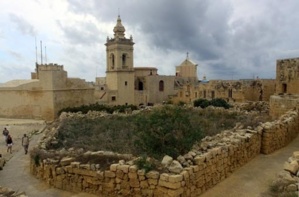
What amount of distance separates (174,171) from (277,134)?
15.7ft

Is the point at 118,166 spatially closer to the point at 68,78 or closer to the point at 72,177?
the point at 72,177

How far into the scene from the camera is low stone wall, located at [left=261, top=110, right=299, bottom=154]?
8.47 metres

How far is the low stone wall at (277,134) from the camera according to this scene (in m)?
8.47

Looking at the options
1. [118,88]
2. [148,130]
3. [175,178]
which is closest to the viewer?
[175,178]

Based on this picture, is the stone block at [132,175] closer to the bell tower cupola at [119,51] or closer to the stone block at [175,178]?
the stone block at [175,178]

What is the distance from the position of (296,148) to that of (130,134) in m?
6.68

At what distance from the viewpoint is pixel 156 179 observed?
5465 millimetres

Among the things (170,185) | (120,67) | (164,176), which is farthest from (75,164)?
(120,67)

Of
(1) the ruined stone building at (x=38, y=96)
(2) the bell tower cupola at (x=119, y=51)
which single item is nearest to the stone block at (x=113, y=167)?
(1) the ruined stone building at (x=38, y=96)

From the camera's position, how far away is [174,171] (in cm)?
546

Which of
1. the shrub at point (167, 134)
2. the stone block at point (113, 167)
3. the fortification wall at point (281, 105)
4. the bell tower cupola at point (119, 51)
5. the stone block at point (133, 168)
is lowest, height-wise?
the stone block at point (113, 167)

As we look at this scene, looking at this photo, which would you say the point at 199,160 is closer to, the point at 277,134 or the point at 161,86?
the point at 277,134

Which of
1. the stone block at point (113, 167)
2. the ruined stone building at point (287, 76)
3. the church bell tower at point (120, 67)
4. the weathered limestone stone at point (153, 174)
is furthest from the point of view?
the church bell tower at point (120, 67)

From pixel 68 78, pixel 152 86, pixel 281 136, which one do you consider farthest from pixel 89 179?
pixel 152 86
